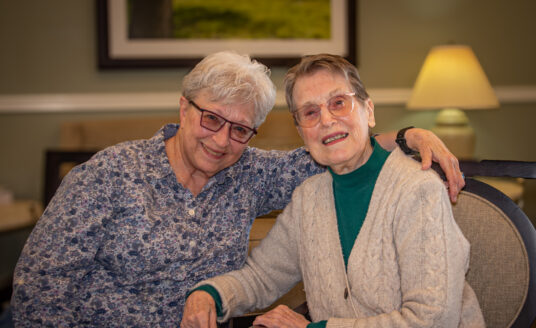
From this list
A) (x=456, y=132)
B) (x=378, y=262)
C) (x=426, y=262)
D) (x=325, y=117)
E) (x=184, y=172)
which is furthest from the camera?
(x=456, y=132)

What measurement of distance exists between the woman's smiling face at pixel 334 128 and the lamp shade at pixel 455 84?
1.93 metres

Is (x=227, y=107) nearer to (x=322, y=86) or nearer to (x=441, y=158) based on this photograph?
(x=322, y=86)

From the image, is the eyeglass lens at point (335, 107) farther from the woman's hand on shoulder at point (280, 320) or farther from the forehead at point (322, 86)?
the woman's hand on shoulder at point (280, 320)

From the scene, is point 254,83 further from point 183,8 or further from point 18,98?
point 18,98

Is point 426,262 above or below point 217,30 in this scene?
below

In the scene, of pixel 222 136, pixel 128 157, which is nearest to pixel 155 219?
pixel 128 157

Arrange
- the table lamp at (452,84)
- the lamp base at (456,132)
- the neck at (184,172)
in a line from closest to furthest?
1. the neck at (184,172)
2. the table lamp at (452,84)
3. the lamp base at (456,132)

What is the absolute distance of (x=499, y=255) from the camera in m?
1.36

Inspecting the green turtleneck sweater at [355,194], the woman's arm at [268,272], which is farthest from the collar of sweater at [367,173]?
the woman's arm at [268,272]

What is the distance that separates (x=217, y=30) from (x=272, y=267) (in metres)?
2.25

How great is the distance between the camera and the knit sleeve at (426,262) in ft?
3.74

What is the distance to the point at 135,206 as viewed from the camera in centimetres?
150

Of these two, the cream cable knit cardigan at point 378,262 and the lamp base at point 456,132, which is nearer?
the cream cable knit cardigan at point 378,262

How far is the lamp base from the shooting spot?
3.29m
